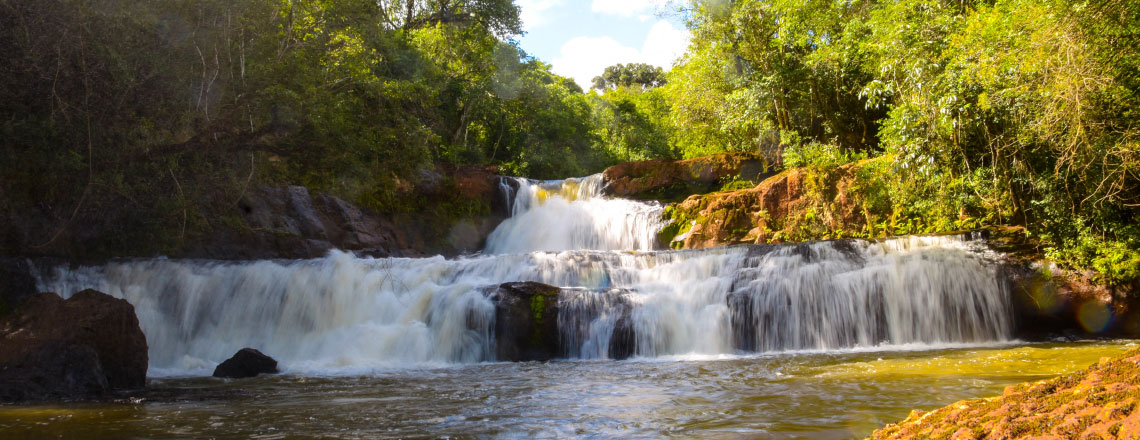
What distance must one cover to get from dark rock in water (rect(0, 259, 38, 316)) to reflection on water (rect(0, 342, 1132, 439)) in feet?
8.72

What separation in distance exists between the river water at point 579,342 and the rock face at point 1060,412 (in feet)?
8.28

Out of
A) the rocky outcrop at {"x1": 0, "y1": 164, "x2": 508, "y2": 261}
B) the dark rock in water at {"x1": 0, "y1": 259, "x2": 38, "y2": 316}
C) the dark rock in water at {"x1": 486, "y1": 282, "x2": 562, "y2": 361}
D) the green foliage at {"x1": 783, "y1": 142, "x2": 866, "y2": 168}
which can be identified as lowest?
the dark rock in water at {"x1": 486, "y1": 282, "x2": 562, "y2": 361}

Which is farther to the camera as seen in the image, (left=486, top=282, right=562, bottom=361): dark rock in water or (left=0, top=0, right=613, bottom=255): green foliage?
(left=486, top=282, right=562, bottom=361): dark rock in water

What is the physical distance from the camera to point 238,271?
46.6 ft

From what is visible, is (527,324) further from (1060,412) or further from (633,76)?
(633,76)

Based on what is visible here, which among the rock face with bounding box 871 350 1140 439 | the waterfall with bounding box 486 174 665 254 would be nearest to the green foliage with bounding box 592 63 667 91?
the waterfall with bounding box 486 174 665 254

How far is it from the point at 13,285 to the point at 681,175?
702 inches

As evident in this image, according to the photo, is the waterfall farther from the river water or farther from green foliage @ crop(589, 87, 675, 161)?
green foliage @ crop(589, 87, 675, 161)

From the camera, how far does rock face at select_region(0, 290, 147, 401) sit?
760 cm

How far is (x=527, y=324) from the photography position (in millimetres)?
12312

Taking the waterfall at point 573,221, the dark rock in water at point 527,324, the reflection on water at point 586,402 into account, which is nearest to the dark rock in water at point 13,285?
the reflection on water at point 586,402

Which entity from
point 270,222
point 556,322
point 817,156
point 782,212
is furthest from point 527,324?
point 817,156

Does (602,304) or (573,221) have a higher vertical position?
(573,221)

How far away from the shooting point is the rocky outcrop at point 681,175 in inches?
878
